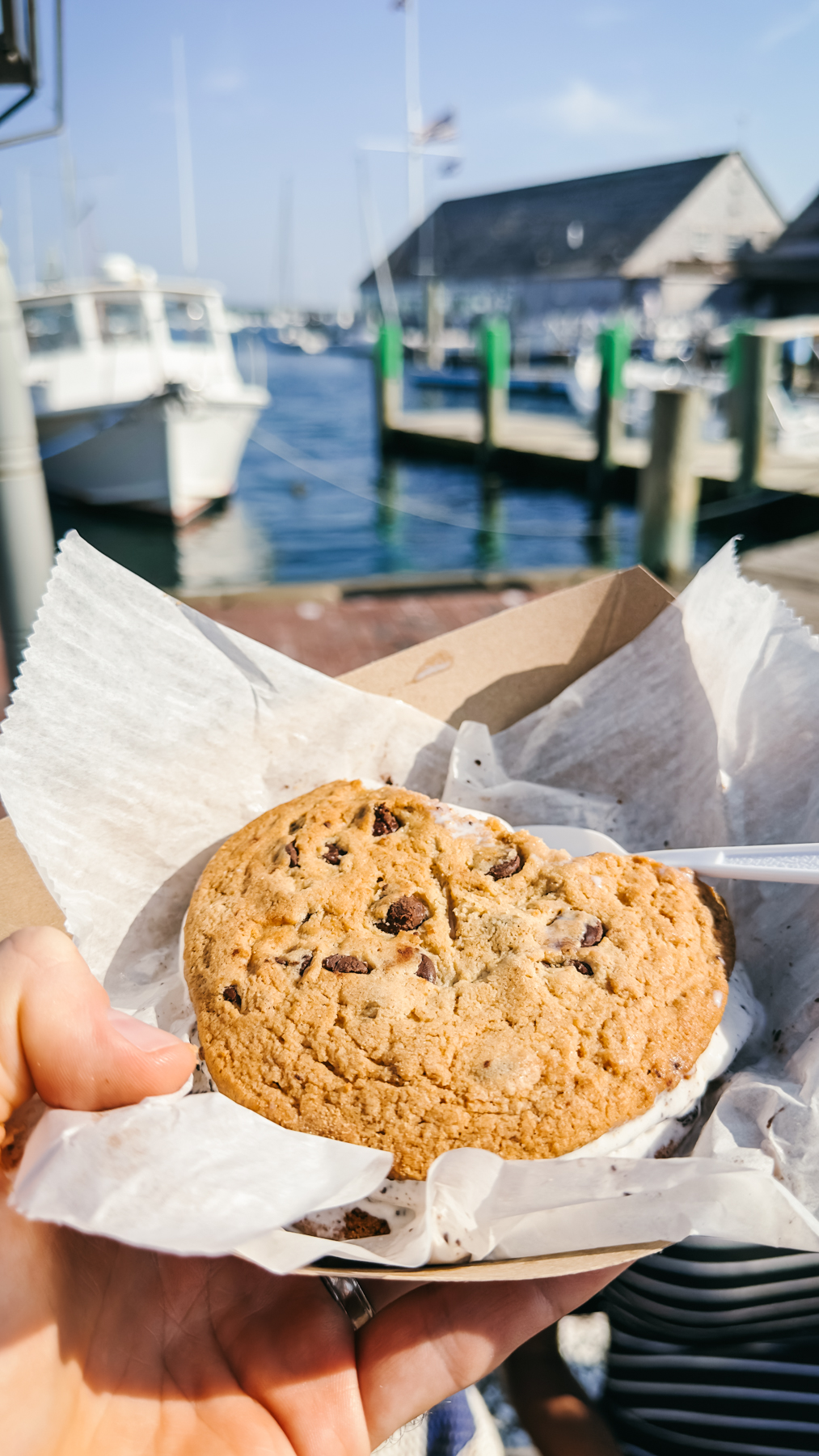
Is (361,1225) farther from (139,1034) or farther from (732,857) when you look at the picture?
(732,857)

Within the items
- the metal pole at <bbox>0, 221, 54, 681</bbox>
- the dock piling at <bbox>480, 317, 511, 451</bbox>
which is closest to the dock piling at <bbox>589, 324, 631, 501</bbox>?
the dock piling at <bbox>480, 317, 511, 451</bbox>

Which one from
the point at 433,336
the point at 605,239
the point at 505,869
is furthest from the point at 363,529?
the point at 605,239

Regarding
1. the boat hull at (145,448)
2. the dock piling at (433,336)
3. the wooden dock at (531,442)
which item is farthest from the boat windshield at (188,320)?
the dock piling at (433,336)

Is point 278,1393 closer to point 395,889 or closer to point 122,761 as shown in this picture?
point 395,889

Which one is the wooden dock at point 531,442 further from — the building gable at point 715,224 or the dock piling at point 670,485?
the building gable at point 715,224

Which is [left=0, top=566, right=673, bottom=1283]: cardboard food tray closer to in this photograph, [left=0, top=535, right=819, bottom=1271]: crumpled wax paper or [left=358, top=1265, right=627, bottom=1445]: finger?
[left=0, top=535, right=819, bottom=1271]: crumpled wax paper

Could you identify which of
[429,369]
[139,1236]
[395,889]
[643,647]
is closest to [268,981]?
[395,889]
